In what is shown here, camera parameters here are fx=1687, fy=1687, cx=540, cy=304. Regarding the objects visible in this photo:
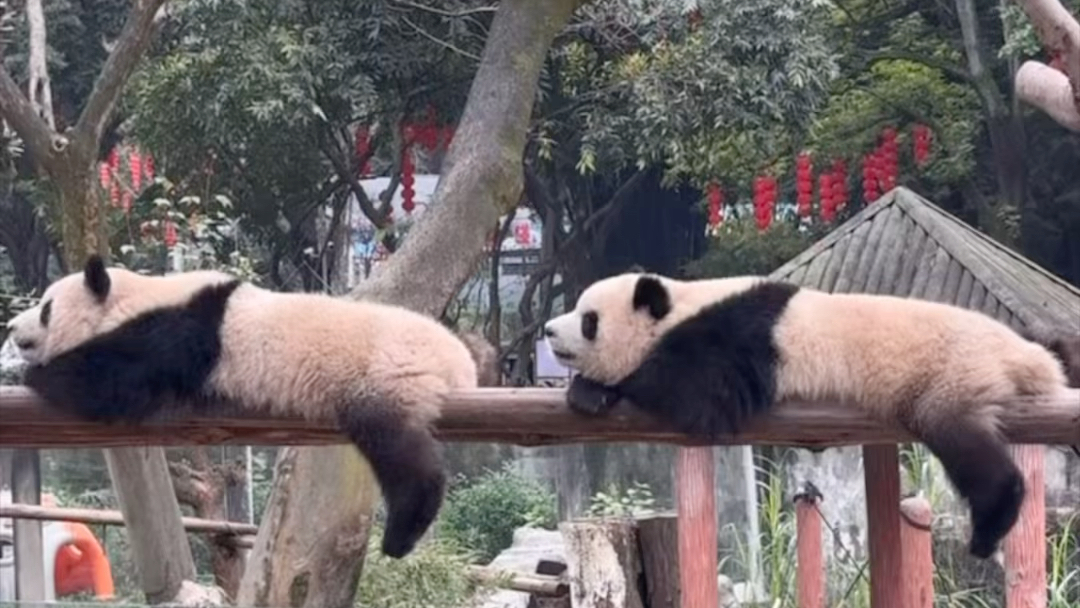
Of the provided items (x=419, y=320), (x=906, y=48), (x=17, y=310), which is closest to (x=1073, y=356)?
(x=419, y=320)

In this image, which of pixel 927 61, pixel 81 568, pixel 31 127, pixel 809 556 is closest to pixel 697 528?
pixel 809 556

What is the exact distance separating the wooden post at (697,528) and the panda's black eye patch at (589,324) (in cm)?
132

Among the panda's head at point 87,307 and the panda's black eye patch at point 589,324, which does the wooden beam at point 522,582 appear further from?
the panda's head at point 87,307

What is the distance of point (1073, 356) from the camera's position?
337 centimetres

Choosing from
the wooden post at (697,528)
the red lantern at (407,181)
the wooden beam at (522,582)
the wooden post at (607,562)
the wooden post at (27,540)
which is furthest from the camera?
the red lantern at (407,181)

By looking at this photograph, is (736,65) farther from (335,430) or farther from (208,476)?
(335,430)

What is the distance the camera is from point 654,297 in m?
3.42

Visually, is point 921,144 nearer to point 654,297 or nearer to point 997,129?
point 997,129

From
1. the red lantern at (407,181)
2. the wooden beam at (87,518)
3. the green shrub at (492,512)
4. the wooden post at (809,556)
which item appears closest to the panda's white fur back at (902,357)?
the wooden post at (809,556)

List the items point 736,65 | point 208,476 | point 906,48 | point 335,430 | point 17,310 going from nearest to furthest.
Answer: point 335,430 → point 17,310 → point 208,476 → point 736,65 → point 906,48

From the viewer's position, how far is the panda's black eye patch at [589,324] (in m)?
3.43

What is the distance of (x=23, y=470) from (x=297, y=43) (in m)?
2.54

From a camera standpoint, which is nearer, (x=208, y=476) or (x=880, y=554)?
(x=880, y=554)

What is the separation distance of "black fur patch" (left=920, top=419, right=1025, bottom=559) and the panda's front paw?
58 cm
